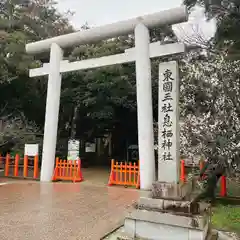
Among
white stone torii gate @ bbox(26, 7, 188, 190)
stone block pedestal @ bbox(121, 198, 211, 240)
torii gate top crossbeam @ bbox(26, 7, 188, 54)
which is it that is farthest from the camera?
white stone torii gate @ bbox(26, 7, 188, 190)

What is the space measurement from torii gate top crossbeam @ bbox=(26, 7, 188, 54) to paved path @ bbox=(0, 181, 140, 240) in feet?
18.2

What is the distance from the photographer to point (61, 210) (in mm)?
6273

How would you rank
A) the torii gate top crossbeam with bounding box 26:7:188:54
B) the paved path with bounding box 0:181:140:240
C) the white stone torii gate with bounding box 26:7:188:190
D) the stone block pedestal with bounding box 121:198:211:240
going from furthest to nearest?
the white stone torii gate with bounding box 26:7:188:190, the torii gate top crossbeam with bounding box 26:7:188:54, the paved path with bounding box 0:181:140:240, the stone block pedestal with bounding box 121:198:211:240

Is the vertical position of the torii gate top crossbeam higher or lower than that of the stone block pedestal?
higher

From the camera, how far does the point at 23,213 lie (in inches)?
235

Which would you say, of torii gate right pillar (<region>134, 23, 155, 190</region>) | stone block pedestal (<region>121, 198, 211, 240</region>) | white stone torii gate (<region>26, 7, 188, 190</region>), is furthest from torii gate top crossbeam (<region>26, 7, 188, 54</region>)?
stone block pedestal (<region>121, 198, 211, 240</region>)

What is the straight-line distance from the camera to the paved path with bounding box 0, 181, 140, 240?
4.77 metres

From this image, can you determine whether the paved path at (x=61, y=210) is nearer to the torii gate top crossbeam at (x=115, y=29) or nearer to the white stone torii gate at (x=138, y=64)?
the white stone torii gate at (x=138, y=64)

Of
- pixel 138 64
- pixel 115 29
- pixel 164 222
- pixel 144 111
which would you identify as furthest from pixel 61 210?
pixel 115 29

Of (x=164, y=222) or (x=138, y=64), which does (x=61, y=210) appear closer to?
(x=164, y=222)

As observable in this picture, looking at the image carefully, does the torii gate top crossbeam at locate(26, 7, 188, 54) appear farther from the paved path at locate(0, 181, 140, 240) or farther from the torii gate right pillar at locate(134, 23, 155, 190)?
the paved path at locate(0, 181, 140, 240)

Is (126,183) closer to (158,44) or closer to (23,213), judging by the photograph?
(23,213)

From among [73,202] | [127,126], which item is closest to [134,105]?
[127,126]

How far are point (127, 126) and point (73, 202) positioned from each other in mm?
10968
